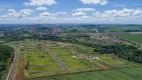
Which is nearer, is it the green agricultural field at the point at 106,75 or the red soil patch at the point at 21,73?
the red soil patch at the point at 21,73

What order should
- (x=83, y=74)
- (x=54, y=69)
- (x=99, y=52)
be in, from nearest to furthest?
(x=83, y=74) → (x=54, y=69) → (x=99, y=52)

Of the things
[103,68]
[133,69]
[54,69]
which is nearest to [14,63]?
[54,69]

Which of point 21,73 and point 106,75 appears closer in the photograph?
point 21,73

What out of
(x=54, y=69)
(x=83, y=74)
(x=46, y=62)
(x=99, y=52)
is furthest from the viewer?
(x=99, y=52)

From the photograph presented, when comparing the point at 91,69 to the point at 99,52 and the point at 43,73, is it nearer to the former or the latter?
the point at 43,73

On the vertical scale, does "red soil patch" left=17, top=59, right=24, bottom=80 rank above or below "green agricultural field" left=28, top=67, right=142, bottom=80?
above

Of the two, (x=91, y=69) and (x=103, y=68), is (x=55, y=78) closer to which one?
(x=91, y=69)

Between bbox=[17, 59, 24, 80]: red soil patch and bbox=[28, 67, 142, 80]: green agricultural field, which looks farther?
bbox=[28, 67, 142, 80]: green agricultural field

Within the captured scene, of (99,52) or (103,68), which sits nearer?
(103,68)

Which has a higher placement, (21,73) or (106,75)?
(21,73)

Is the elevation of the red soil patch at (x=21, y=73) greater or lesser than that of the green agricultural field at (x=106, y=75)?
greater
